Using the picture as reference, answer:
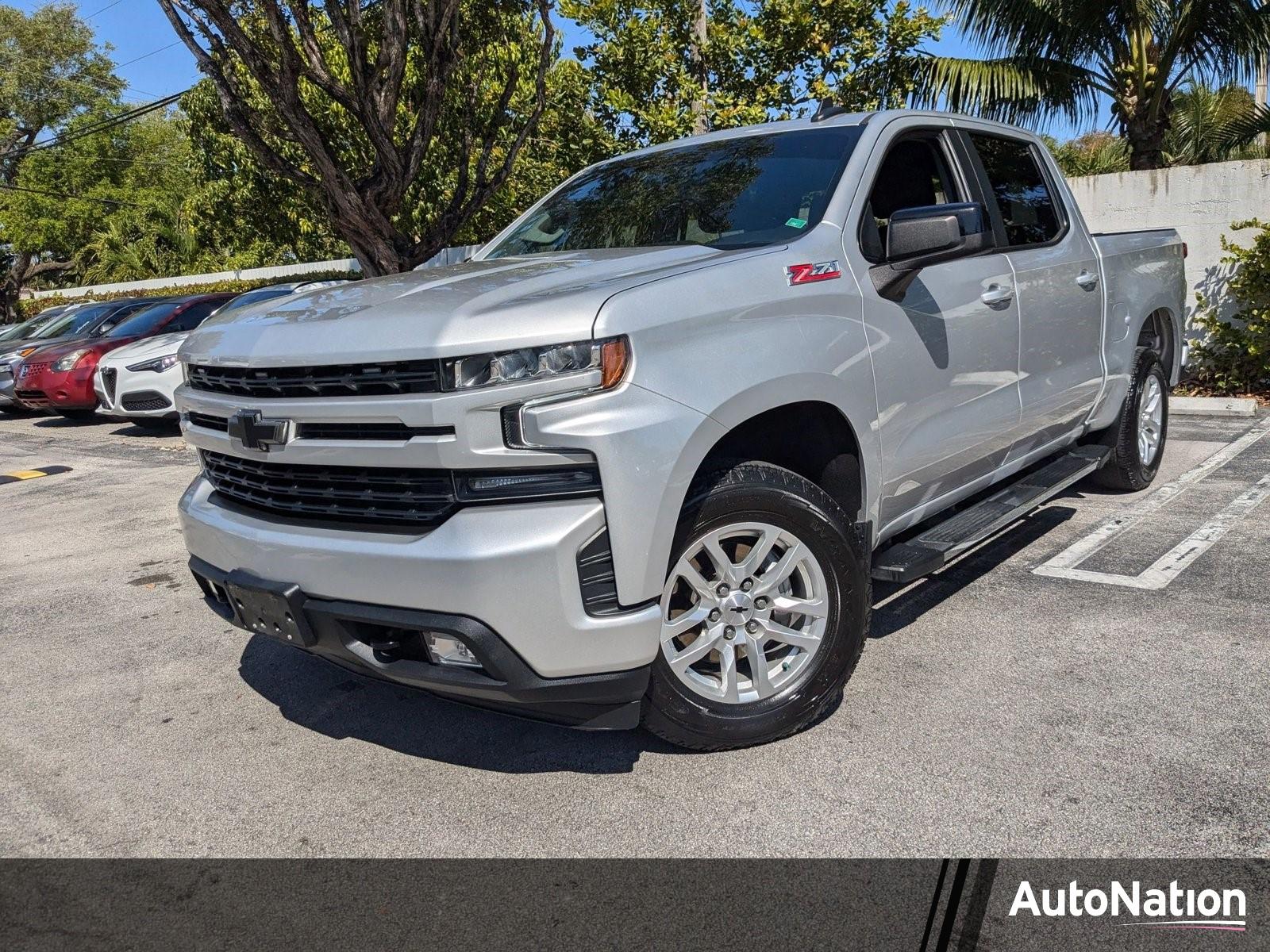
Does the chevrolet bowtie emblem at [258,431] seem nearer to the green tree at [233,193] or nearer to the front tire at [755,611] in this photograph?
the front tire at [755,611]

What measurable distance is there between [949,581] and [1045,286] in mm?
1324

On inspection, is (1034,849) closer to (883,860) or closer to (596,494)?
(883,860)

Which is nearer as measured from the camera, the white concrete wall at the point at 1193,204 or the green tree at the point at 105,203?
the white concrete wall at the point at 1193,204

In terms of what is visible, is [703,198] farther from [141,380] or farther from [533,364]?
[141,380]

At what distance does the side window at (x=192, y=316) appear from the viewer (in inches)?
525

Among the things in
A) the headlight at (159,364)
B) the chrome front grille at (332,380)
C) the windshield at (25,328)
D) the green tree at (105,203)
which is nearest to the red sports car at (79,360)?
the headlight at (159,364)

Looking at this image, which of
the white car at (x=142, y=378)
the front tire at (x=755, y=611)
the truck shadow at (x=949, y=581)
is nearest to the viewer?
the front tire at (x=755, y=611)

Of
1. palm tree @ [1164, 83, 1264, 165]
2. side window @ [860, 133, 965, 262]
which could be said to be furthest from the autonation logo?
palm tree @ [1164, 83, 1264, 165]

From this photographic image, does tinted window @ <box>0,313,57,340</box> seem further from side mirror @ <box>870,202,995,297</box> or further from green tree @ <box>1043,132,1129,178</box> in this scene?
green tree @ <box>1043,132,1129,178</box>

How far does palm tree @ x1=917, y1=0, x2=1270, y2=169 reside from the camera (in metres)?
11.0

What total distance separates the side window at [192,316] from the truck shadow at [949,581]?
35.1 ft

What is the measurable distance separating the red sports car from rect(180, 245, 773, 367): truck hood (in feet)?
34.4

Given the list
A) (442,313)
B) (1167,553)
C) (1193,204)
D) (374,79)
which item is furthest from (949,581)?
(374,79)

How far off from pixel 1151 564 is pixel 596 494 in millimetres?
3248
